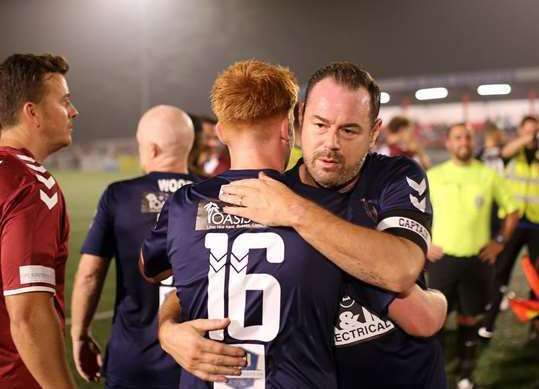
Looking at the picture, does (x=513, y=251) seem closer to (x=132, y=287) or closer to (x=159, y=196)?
(x=159, y=196)

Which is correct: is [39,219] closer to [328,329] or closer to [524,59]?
[328,329]

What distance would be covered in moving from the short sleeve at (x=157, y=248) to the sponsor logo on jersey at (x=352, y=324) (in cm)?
55

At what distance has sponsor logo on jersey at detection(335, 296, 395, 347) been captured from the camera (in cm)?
172

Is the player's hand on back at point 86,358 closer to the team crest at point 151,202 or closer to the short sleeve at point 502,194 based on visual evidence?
the team crest at point 151,202

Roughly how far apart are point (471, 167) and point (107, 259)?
3.35 m

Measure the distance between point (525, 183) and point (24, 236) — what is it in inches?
229

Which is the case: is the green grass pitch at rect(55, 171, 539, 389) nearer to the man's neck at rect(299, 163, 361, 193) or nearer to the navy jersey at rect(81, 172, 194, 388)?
the navy jersey at rect(81, 172, 194, 388)

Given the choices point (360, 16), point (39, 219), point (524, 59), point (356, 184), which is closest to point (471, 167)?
point (356, 184)

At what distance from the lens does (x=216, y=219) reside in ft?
5.50

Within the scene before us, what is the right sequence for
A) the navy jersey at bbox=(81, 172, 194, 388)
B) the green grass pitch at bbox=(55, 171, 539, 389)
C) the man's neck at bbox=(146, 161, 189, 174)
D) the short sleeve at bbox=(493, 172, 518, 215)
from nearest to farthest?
the navy jersey at bbox=(81, 172, 194, 388)
the man's neck at bbox=(146, 161, 189, 174)
the green grass pitch at bbox=(55, 171, 539, 389)
the short sleeve at bbox=(493, 172, 518, 215)

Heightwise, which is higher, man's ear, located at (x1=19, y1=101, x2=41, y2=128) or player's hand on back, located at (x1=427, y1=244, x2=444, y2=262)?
man's ear, located at (x1=19, y1=101, x2=41, y2=128)

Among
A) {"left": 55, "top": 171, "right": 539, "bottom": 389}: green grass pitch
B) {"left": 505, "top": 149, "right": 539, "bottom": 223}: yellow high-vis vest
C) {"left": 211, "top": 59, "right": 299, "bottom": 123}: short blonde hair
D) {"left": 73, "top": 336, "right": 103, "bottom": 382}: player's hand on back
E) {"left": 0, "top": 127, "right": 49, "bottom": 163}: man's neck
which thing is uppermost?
{"left": 211, "top": 59, "right": 299, "bottom": 123}: short blonde hair

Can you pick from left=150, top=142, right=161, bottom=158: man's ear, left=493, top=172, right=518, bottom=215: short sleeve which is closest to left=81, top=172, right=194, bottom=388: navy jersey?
left=150, top=142, right=161, bottom=158: man's ear

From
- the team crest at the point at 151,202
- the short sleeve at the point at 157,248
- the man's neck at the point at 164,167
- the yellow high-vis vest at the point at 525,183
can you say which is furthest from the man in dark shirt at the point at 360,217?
the yellow high-vis vest at the point at 525,183
